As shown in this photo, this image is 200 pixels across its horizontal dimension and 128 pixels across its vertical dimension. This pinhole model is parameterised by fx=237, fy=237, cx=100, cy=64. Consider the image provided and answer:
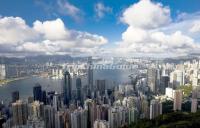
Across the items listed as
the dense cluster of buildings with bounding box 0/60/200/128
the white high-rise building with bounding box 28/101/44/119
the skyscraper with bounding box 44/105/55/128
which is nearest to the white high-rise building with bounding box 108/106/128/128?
the dense cluster of buildings with bounding box 0/60/200/128

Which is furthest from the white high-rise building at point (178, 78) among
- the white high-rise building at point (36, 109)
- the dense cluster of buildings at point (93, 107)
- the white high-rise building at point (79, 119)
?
the white high-rise building at point (36, 109)

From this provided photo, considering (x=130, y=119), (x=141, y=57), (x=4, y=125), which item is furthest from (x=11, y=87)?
(x=141, y=57)

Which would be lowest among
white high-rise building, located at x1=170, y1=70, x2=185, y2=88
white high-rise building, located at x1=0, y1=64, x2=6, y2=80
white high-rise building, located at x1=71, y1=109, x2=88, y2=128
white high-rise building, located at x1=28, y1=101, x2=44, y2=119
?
white high-rise building, located at x1=71, y1=109, x2=88, y2=128

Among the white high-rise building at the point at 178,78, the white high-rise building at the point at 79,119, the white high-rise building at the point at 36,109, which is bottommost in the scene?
the white high-rise building at the point at 79,119

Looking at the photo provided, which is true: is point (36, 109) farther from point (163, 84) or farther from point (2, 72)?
point (163, 84)

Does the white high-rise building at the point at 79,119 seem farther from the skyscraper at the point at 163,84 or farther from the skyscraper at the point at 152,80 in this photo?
the skyscraper at the point at 163,84

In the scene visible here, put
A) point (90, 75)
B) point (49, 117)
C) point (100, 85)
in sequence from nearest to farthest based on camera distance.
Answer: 1. point (49, 117)
2. point (100, 85)
3. point (90, 75)

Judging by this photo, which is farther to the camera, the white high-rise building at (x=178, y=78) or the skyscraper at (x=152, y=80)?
the white high-rise building at (x=178, y=78)

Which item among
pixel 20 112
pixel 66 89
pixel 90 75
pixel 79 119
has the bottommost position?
pixel 79 119

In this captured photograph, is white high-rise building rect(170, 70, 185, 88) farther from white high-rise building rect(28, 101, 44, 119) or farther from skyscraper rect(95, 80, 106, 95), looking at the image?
white high-rise building rect(28, 101, 44, 119)

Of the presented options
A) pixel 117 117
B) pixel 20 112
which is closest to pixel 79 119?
pixel 117 117

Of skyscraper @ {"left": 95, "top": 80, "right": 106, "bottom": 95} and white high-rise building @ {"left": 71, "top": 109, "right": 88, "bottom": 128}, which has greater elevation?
skyscraper @ {"left": 95, "top": 80, "right": 106, "bottom": 95}

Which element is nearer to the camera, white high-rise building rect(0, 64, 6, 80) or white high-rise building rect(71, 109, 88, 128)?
white high-rise building rect(71, 109, 88, 128)
